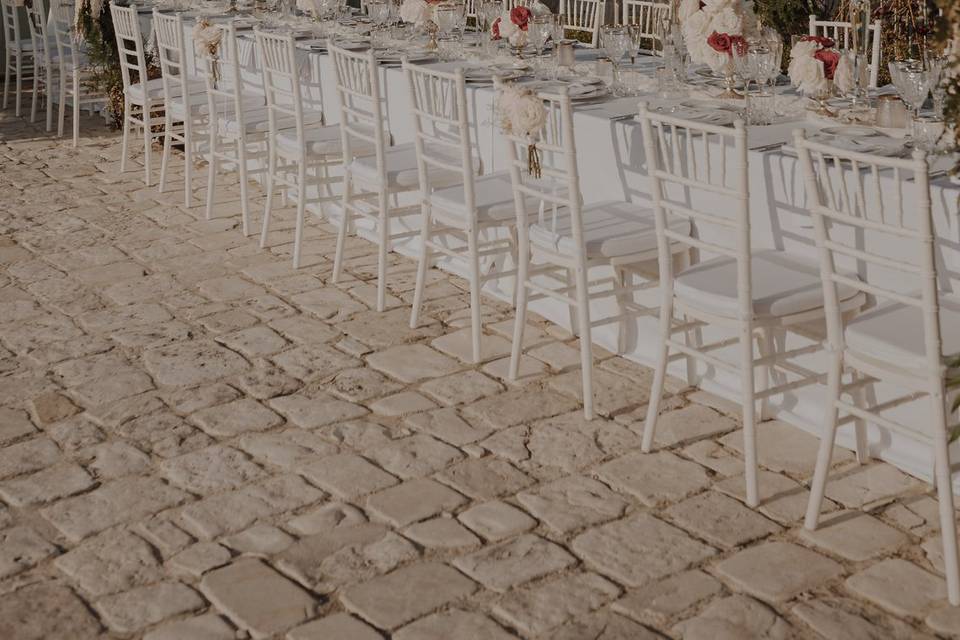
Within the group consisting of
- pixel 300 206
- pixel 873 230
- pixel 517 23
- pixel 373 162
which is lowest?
pixel 300 206

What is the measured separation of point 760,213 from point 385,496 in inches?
59.5

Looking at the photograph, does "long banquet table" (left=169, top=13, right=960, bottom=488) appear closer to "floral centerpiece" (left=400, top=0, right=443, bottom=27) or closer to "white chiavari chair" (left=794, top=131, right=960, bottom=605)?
"white chiavari chair" (left=794, top=131, right=960, bottom=605)

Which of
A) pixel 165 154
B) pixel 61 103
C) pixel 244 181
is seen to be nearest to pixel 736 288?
pixel 244 181

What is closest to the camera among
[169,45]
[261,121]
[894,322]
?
[894,322]

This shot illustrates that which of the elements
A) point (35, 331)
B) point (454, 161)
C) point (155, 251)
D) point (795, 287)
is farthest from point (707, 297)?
point (155, 251)

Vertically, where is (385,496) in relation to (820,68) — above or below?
below

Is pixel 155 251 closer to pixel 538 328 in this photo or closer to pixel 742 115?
pixel 538 328

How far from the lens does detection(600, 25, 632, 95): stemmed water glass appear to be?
192 inches

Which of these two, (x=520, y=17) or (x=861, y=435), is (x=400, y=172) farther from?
(x=861, y=435)

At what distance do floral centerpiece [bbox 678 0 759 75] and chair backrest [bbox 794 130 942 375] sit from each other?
26.6 inches

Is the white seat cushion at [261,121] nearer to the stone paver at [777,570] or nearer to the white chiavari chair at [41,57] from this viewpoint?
the white chiavari chair at [41,57]

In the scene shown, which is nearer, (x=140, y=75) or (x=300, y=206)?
(x=300, y=206)

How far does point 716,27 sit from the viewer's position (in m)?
4.29

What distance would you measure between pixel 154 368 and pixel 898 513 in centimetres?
270
